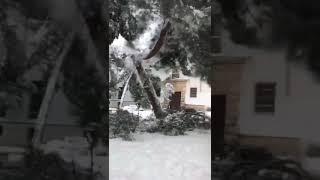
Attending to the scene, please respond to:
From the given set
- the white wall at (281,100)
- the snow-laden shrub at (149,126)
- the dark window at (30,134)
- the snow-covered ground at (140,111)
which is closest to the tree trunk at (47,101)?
the dark window at (30,134)

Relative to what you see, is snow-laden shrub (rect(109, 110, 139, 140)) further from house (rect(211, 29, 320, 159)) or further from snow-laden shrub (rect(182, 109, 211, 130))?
house (rect(211, 29, 320, 159))

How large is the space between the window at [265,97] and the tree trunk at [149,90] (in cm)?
85

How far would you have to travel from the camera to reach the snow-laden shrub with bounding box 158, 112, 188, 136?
4004 mm

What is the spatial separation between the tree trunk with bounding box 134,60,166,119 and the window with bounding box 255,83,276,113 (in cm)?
85

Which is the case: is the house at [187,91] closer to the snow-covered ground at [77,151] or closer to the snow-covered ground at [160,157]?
the snow-covered ground at [160,157]

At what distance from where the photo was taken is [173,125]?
4.05m

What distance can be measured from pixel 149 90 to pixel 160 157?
1.90 feet

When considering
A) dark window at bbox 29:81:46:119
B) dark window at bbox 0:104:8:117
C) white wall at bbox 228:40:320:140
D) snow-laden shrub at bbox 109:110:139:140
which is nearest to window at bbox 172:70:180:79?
snow-laden shrub at bbox 109:110:139:140

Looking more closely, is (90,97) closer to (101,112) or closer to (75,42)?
(101,112)

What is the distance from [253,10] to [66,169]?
190 cm

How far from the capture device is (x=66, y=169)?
3.89 meters

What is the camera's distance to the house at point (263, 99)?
348 cm

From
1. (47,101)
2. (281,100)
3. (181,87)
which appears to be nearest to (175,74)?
(181,87)

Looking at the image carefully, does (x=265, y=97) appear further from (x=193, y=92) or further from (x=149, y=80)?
(x=149, y=80)
